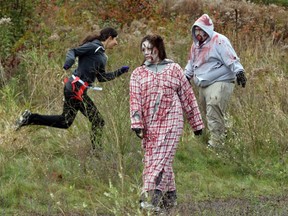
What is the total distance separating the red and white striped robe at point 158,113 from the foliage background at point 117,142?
318 millimetres

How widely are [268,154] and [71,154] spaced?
7.95 feet

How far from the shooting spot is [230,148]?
9555mm

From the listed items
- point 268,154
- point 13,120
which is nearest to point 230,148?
point 268,154

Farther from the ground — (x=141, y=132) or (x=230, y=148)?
(x=141, y=132)

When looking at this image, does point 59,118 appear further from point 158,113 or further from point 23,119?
point 158,113

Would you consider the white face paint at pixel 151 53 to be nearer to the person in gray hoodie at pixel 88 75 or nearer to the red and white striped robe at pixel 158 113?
the red and white striped robe at pixel 158 113

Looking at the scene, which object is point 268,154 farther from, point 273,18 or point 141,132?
point 273,18

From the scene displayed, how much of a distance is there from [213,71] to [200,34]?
0.52 meters

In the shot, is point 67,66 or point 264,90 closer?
point 67,66

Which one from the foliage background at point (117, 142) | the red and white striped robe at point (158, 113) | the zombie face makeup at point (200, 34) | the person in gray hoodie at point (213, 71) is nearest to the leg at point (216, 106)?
the person in gray hoodie at point (213, 71)

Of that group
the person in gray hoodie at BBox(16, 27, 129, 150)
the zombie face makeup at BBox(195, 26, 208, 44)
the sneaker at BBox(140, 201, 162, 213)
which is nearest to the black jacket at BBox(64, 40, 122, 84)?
the person in gray hoodie at BBox(16, 27, 129, 150)

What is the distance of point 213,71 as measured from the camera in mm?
9977

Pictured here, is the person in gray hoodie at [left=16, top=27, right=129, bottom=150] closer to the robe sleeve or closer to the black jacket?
the black jacket

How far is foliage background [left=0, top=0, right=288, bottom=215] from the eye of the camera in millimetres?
8047
